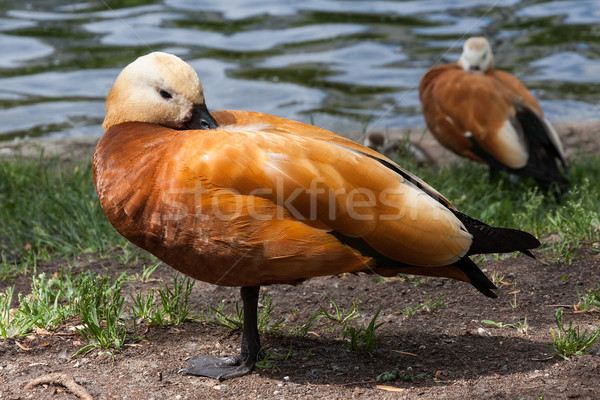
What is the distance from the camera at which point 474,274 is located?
330 cm

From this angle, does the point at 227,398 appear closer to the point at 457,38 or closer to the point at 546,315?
the point at 546,315

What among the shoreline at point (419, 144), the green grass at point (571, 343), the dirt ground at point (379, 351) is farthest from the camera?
the shoreline at point (419, 144)

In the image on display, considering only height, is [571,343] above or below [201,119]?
below

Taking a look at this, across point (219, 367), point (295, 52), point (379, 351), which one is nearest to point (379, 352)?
point (379, 351)

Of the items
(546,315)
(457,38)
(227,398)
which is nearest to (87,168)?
(227,398)

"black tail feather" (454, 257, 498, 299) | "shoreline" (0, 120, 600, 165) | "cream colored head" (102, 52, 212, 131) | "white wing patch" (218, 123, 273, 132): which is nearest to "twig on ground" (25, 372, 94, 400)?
"cream colored head" (102, 52, 212, 131)

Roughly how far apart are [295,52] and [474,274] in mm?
7957

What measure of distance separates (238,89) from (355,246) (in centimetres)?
663

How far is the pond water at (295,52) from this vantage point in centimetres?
919

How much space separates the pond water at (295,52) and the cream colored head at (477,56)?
131 centimetres

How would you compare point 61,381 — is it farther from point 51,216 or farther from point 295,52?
point 295,52

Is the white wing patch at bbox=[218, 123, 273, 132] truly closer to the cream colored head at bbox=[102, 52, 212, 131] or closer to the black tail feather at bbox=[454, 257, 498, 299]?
the cream colored head at bbox=[102, 52, 212, 131]

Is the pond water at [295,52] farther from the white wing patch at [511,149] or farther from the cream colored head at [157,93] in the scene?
the cream colored head at [157,93]

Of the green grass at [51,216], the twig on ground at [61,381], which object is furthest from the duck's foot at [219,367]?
the green grass at [51,216]
